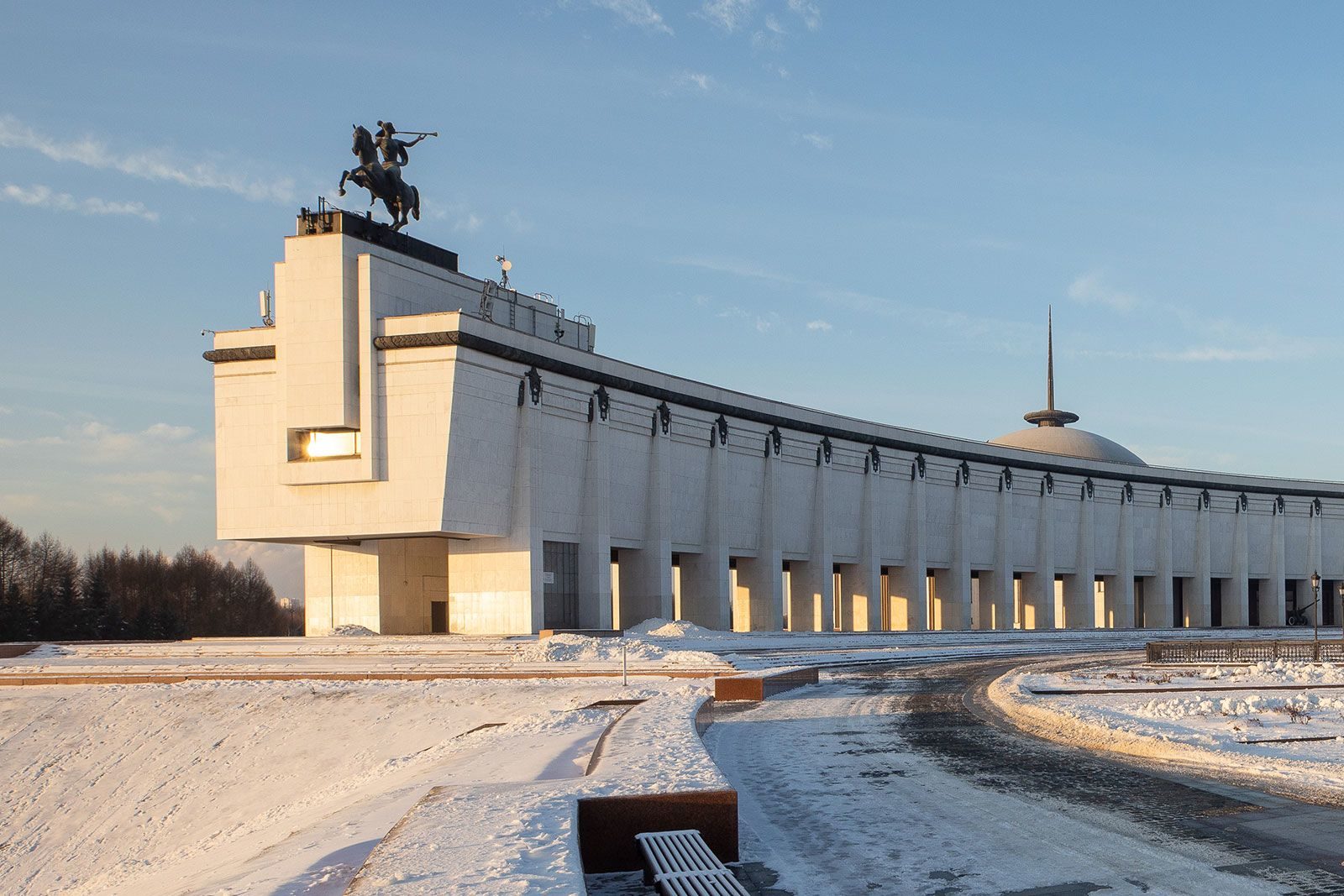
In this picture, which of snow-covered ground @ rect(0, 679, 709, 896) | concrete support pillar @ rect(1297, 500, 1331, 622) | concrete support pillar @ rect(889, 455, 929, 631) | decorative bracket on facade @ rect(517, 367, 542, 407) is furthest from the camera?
concrete support pillar @ rect(1297, 500, 1331, 622)

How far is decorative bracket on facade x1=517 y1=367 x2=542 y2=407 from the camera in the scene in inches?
2260

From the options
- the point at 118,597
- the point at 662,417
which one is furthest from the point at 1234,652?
the point at 118,597

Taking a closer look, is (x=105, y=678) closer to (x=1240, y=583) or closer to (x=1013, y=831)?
(x=1013, y=831)

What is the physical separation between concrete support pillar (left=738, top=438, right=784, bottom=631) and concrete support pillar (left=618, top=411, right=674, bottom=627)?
979 centimetres

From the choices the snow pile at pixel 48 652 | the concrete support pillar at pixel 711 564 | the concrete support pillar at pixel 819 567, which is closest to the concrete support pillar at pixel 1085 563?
the concrete support pillar at pixel 819 567

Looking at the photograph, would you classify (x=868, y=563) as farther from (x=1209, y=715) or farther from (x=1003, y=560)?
(x=1209, y=715)

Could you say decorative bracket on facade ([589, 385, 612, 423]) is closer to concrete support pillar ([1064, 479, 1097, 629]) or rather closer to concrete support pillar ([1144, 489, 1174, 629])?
concrete support pillar ([1064, 479, 1097, 629])

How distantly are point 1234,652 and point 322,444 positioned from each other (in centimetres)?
3893

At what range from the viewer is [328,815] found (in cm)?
1484

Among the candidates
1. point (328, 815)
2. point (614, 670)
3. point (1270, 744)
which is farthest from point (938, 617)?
point (328, 815)

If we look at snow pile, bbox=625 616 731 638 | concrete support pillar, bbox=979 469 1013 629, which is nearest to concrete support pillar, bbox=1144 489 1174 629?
concrete support pillar, bbox=979 469 1013 629

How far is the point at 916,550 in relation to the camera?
281ft

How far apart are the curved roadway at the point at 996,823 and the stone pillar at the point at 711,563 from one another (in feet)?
158

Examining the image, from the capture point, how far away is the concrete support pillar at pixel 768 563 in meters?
73.8
